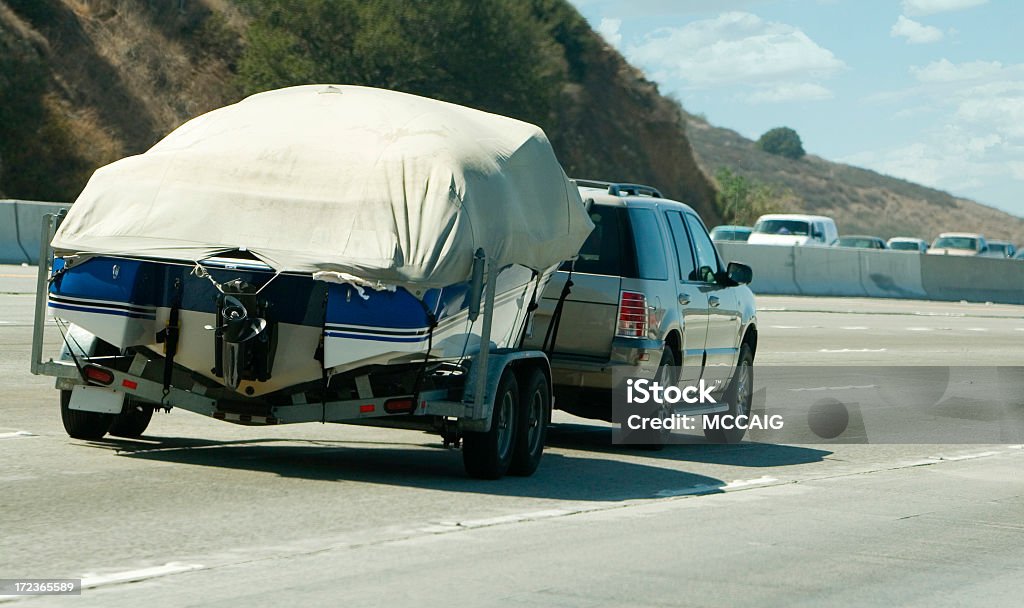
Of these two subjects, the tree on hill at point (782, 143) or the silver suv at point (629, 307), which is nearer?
the silver suv at point (629, 307)

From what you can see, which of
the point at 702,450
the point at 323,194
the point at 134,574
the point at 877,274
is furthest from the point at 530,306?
the point at 877,274

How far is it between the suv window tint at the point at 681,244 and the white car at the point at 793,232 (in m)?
36.5

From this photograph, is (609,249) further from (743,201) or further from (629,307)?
(743,201)

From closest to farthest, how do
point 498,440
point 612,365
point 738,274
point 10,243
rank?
point 498,440, point 612,365, point 738,274, point 10,243

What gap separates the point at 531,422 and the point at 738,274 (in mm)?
3931

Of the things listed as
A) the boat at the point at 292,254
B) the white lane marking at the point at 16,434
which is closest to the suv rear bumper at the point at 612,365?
A: the boat at the point at 292,254

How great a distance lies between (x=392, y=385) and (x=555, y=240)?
202 centimetres

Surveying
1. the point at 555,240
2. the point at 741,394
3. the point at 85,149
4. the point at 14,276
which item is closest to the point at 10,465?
the point at 555,240

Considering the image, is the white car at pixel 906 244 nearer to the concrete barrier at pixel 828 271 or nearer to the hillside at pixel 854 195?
the concrete barrier at pixel 828 271

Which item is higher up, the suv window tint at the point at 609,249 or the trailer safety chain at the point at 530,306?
the suv window tint at the point at 609,249

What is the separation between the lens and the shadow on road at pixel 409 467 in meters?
10.5

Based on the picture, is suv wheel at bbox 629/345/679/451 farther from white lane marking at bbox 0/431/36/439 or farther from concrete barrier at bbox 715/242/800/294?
concrete barrier at bbox 715/242/800/294

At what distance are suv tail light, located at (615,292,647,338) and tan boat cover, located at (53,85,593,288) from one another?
1905 mm

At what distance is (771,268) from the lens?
4725 centimetres
